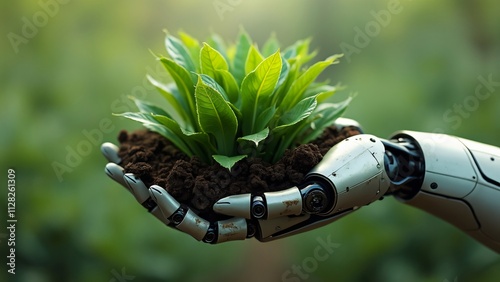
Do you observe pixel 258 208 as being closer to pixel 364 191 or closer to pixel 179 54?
pixel 364 191

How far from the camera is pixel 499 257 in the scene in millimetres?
1604

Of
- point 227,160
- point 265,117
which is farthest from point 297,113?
point 227,160

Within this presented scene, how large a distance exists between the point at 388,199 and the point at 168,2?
3.41 feet

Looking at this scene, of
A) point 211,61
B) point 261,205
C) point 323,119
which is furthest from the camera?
point 323,119

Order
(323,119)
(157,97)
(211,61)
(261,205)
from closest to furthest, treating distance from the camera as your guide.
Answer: (261,205)
(211,61)
(323,119)
(157,97)

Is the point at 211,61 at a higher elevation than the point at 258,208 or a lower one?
higher

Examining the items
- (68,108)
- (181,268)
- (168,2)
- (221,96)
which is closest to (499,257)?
(181,268)

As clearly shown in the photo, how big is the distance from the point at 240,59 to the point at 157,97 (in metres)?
0.76

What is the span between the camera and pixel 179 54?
992 millimetres

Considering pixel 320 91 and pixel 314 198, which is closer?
pixel 314 198

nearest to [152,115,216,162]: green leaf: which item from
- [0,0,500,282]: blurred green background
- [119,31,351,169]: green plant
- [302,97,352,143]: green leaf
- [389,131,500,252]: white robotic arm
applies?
[119,31,351,169]: green plant

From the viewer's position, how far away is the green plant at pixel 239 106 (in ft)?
2.78

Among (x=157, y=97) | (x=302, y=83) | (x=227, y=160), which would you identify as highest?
(x=302, y=83)

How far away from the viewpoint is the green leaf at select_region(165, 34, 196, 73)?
0.98 m
